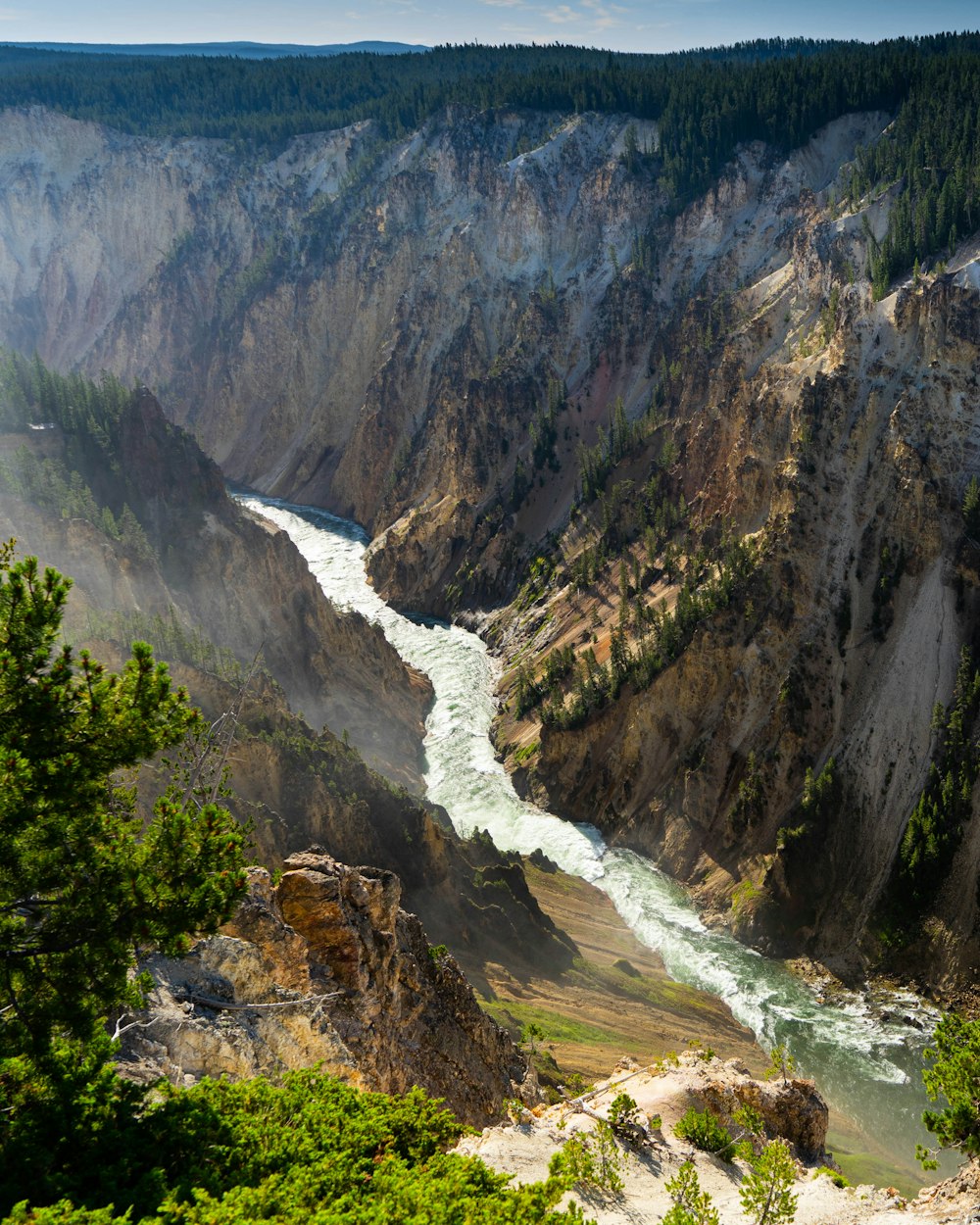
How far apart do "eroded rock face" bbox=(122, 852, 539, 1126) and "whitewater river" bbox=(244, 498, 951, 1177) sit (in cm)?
1969

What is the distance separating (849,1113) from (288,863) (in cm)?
2571

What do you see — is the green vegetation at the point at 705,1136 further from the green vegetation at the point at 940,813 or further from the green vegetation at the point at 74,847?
Result: the green vegetation at the point at 940,813

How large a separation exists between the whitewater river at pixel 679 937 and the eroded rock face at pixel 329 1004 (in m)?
19.7

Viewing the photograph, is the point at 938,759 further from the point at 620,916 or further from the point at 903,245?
the point at 903,245

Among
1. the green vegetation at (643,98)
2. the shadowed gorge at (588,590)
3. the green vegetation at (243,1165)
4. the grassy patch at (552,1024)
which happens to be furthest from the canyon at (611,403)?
the green vegetation at (243,1165)

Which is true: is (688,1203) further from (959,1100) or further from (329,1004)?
(329,1004)

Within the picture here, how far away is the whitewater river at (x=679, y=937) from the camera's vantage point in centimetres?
4081

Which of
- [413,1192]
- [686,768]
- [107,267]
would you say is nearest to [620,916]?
[686,768]

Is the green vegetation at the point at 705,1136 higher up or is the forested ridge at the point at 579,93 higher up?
the forested ridge at the point at 579,93

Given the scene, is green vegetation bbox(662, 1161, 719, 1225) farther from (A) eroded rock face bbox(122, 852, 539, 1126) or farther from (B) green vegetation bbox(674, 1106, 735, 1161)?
(A) eroded rock face bbox(122, 852, 539, 1126)

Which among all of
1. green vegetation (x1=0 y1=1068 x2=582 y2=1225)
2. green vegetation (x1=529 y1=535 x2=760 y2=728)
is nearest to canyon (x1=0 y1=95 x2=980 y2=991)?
green vegetation (x1=529 y1=535 x2=760 y2=728)

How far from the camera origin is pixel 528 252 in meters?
117

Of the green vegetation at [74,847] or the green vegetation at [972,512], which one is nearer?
the green vegetation at [74,847]

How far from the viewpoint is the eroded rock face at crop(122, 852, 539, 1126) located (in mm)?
18891
